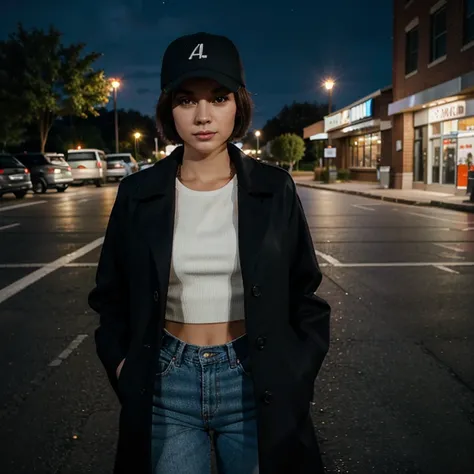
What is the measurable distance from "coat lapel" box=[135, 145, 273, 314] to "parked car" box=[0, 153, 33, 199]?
23.9m

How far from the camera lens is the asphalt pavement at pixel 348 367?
12.0 feet

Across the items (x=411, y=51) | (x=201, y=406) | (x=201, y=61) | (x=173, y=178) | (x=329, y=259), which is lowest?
(x=329, y=259)

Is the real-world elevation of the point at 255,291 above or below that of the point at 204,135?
below

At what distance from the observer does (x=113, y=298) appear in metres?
2.21

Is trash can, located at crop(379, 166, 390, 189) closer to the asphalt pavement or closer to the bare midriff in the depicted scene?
the asphalt pavement

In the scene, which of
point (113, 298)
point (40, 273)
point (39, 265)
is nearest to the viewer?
point (113, 298)

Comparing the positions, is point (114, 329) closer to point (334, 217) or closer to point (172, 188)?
point (172, 188)

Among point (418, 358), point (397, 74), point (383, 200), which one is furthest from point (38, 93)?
point (418, 358)

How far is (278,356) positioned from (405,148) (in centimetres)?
3043

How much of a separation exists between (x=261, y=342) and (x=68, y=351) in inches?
158

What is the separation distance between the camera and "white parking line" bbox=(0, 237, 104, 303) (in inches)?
318

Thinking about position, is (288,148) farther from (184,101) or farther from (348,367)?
(184,101)

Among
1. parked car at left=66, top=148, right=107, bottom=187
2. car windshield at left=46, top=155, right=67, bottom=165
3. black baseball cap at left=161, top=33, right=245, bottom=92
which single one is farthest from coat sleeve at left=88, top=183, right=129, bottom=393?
parked car at left=66, top=148, right=107, bottom=187

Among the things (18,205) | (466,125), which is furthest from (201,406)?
(466,125)
